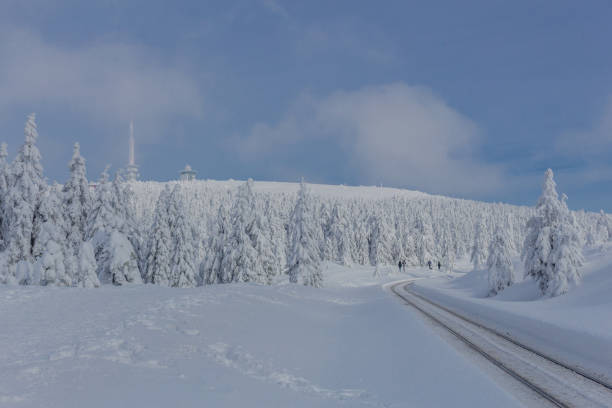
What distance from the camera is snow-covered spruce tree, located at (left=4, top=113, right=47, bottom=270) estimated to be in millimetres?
28406

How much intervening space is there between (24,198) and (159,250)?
14250 millimetres

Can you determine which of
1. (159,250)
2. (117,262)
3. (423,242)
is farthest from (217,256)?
(423,242)

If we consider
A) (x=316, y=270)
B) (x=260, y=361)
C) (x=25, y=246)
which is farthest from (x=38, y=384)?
(x=316, y=270)

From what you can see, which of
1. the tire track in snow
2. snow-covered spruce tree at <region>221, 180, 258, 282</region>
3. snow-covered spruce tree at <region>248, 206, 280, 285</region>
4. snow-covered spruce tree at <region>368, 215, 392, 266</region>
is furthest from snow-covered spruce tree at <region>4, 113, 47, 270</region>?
snow-covered spruce tree at <region>368, 215, 392, 266</region>

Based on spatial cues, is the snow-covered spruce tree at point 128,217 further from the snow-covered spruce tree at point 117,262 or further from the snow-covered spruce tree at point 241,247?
the snow-covered spruce tree at point 241,247

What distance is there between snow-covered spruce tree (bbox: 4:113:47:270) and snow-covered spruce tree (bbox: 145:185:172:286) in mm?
12400

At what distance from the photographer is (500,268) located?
4003cm

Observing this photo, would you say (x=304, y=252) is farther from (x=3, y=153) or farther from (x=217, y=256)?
(x=3, y=153)

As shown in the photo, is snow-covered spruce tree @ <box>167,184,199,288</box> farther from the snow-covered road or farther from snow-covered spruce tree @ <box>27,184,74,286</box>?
the snow-covered road

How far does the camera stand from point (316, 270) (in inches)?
1740

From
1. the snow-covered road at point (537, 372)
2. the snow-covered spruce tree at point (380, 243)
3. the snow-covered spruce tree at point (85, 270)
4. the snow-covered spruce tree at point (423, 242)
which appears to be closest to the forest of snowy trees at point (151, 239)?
the snow-covered spruce tree at point (85, 270)

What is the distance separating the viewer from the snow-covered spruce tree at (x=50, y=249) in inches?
907

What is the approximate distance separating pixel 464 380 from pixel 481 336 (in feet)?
22.5

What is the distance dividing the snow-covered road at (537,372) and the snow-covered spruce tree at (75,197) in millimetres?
31712
